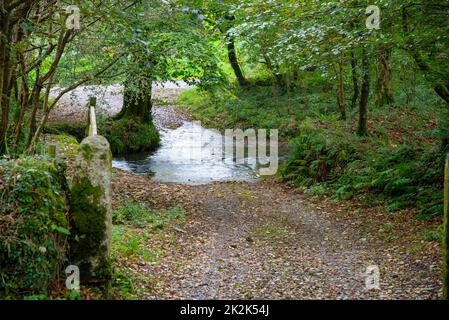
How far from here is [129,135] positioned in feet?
72.3

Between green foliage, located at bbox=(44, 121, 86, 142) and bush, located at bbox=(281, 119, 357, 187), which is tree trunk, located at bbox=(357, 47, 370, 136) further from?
green foliage, located at bbox=(44, 121, 86, 142)

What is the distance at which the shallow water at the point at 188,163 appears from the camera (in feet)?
60.4

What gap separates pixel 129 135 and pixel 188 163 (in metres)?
3.18

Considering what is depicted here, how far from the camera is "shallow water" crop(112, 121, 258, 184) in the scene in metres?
18.4

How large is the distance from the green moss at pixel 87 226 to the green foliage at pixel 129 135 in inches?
596

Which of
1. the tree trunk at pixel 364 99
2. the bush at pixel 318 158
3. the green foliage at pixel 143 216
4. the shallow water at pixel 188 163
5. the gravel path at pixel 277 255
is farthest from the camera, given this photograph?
the shallow water at pixel 188 163

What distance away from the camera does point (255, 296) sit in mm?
6695

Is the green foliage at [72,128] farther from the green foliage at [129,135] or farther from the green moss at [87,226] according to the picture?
the green moss at [87,226]

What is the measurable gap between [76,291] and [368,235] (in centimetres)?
643

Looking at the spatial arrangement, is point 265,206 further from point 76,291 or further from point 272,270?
point 76,291

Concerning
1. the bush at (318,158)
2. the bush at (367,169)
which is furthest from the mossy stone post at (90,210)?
the bush at (318,158)

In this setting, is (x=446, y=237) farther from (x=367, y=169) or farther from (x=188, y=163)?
(x=188, y=163)

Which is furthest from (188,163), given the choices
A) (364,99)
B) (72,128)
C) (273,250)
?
(273,250)
